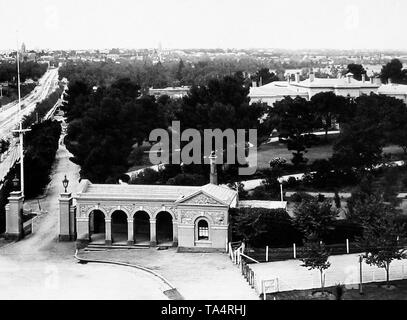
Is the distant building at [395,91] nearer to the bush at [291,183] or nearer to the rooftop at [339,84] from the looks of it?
the rooftop at [339,84]

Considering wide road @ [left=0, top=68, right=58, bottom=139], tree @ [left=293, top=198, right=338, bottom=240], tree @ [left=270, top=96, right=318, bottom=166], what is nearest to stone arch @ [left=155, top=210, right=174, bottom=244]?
tree @ [left=293, top=198, right=338, bottom=240]

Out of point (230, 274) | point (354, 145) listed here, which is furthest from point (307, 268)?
point (354, 145)

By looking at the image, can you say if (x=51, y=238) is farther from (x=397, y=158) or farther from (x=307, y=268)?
(x=397, y=158)

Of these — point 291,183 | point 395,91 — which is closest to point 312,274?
point 291,183

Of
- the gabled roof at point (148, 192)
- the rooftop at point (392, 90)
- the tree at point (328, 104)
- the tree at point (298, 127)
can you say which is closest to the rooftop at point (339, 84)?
the rooftop at point (392, 90)

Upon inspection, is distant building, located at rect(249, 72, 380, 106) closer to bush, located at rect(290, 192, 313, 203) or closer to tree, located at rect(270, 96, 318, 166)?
tree, located at rect(270, 96, 318, 166)
